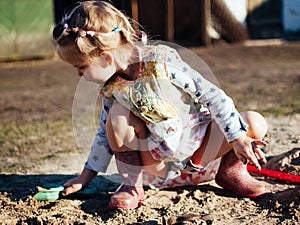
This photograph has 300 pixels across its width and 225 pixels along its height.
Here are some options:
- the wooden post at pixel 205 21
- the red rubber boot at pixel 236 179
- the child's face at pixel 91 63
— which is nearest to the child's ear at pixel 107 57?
the child's face at pixel 91 63

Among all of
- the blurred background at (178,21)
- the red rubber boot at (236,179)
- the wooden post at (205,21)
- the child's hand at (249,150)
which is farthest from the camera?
the wooden post at (205,21)

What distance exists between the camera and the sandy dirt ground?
8.72ft

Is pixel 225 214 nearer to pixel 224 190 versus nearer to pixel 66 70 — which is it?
pixel 224 190

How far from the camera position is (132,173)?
290cm

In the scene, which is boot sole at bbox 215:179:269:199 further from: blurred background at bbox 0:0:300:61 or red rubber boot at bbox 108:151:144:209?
blurred background at bbox 0:0:300:61

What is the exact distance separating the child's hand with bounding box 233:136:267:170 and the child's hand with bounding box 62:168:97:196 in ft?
2.74

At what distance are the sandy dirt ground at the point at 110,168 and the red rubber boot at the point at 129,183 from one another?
5 centimetres

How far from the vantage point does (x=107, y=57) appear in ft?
9.01

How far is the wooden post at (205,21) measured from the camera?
10422mm

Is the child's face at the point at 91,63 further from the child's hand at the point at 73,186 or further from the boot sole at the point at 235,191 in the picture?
the boot sole at the point at 235,191

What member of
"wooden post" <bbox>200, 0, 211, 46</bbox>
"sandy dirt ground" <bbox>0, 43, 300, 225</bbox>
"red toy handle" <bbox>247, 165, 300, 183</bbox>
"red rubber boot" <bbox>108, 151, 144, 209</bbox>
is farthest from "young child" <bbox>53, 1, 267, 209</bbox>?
"wooden post" <bbox>200, 0, 211, 46</bbox>

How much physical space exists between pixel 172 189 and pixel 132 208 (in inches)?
14.3

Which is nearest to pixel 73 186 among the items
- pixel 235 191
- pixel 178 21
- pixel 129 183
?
pixel 129 183

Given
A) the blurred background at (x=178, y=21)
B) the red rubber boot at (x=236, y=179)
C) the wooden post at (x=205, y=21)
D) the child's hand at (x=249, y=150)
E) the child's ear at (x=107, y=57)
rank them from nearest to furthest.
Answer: the child's hand at (x=249, y=150), the child's ear at (x=107, y=57), the red rubber boot at (x=236, y=179), the blurred background at (x=178, y=21), the wooden post at (x=205, y=21)
